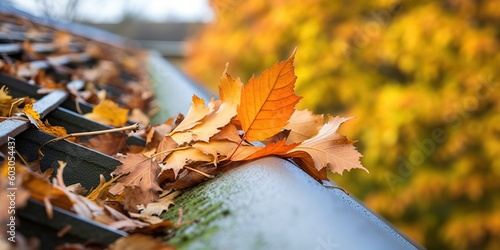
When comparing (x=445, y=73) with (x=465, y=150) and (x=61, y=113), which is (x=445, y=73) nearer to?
(x=465, y=150)

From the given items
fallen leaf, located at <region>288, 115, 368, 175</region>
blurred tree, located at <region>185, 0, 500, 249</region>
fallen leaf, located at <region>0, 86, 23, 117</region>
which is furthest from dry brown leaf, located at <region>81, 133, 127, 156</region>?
blurred tree, located at <region>185, 0, 500, 249</region>

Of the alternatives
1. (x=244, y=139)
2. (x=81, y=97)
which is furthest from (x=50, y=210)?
(x=81, y=97)

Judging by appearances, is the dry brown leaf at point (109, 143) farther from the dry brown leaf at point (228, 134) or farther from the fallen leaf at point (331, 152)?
the fallen leaf at point (331, 152)

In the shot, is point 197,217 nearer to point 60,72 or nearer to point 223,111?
point 223,111

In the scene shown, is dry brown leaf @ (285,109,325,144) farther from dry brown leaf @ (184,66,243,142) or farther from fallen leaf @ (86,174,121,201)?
fallen leaf @ (86,174,121,201)

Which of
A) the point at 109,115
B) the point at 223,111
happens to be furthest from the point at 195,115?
the point at 109,115

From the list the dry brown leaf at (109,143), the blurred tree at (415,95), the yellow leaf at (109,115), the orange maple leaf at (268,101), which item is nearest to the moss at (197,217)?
the orange maple leaf at (268,101)
